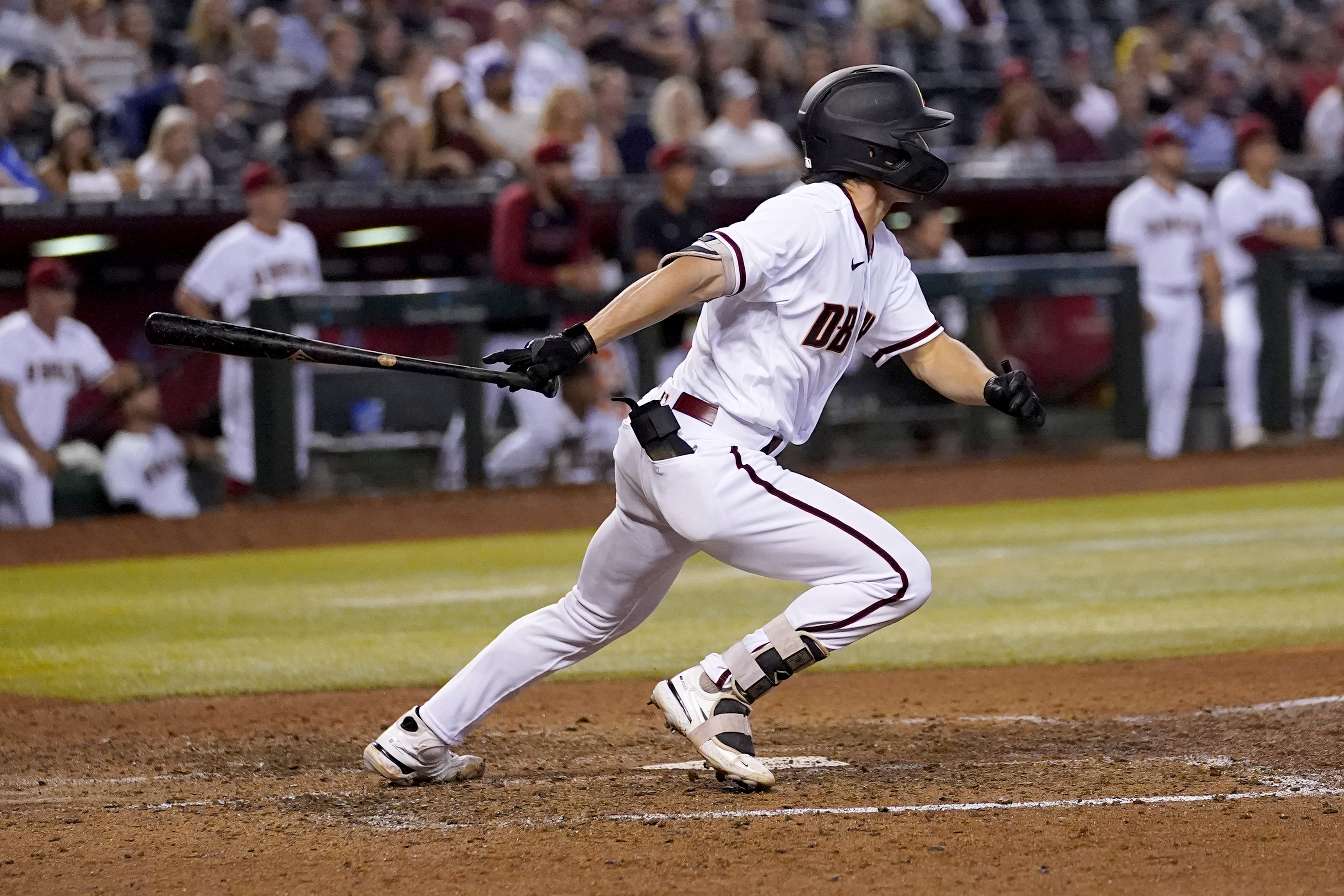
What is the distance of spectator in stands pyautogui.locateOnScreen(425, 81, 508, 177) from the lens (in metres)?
10.9

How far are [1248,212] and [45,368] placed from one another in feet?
25.6

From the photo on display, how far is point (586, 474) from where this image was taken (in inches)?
418

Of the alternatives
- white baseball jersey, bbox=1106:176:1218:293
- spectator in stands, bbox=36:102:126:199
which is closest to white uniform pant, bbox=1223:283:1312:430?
white baseball jersey, bbox=1106:176:1218:293

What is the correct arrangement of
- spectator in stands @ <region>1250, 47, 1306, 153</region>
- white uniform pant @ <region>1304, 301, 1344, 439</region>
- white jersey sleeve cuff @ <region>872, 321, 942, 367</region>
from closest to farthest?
white jersey sleeve cuff @ <region>872, 321, 942, 367</region>
white uniform pant @ <region>1304, 301, 1344, 439</region>
spectator in stands @ <region>1250, 47, 1306, 153</region>

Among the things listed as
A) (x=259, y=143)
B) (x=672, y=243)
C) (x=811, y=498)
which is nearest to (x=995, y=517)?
(x=672, y=243)

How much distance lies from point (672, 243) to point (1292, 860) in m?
7.39

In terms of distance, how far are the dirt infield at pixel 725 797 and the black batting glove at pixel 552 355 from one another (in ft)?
3.14

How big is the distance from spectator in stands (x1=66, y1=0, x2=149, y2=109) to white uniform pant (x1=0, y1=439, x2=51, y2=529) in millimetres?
2765

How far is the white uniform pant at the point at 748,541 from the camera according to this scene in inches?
151

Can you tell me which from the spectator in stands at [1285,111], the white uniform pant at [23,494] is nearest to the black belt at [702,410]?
the white uniform pant at [23,494]

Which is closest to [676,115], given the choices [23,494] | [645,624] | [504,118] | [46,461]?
[504,118]

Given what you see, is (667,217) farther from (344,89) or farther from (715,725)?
(715,725)

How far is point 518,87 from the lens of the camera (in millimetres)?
12594

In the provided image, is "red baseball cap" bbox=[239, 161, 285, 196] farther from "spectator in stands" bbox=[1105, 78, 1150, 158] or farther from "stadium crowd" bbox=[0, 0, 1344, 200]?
A: "spectator in stands" bbox=[1105, 78, 1150, 158]
